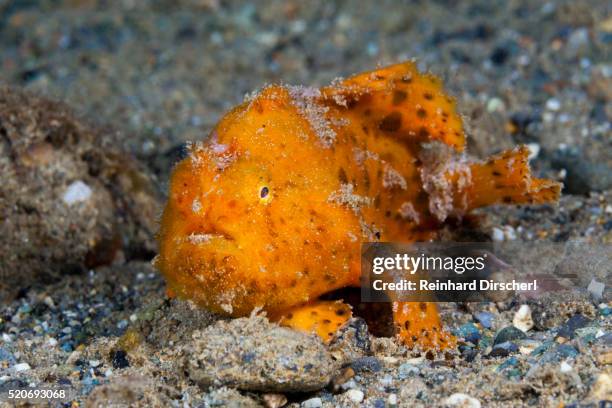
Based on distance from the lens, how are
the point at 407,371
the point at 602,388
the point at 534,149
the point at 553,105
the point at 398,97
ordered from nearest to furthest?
the point at 602,388
the point at 407,371
the point at 398,97
the point at 534,149
the point at 553,105

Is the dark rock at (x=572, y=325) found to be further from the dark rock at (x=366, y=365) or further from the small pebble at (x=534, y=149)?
the small pebble at (x=534, y=149)

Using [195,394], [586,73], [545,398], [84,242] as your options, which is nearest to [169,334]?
[195,394]

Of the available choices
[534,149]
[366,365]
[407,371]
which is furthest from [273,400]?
[534,149]

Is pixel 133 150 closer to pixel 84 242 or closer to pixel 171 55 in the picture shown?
pixel 84 242

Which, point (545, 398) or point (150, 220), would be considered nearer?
point (545, 398)

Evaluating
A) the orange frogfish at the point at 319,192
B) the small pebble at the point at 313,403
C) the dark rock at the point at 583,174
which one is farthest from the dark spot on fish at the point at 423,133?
Result: the small pebble at the point at 313,403

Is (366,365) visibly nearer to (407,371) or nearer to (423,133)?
(407,371)
